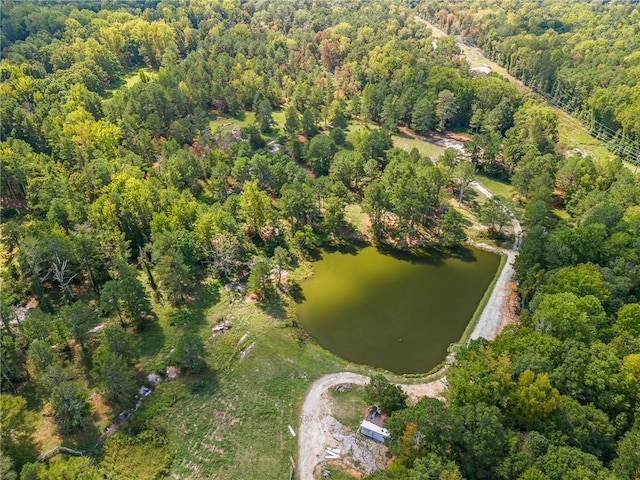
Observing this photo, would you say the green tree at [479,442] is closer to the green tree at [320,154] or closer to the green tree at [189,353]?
the green tree at [189,353]

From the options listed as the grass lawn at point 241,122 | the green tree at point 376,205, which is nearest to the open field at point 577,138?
the green tree at point 376,205

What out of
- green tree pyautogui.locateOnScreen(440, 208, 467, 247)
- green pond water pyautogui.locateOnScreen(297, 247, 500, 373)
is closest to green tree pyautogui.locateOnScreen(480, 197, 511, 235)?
green tree pyautogui.locateOnScreen(440, 208, 467, 247)

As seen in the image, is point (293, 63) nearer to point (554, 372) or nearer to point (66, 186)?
point (66, 186)

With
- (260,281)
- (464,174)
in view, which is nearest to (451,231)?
(464,174)

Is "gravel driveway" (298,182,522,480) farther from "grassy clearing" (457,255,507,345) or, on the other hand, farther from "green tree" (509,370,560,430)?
"green tree" (509,370,560,430)

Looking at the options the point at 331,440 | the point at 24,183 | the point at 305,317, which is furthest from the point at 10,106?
the point at 331,440
